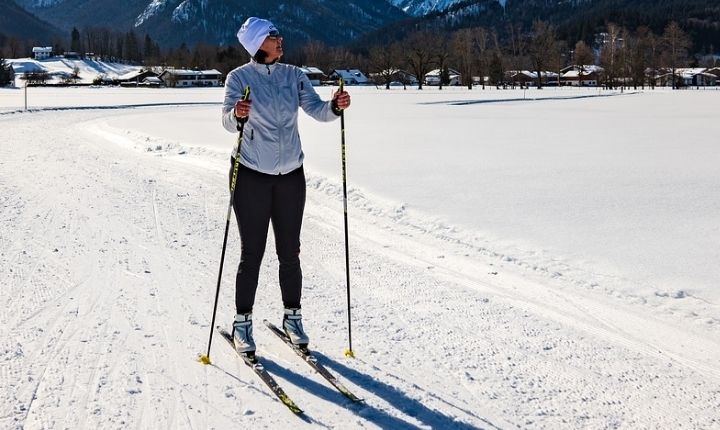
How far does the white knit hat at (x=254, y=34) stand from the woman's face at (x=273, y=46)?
0.03 metres

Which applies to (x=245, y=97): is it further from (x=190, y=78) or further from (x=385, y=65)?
(x=190, y=78)

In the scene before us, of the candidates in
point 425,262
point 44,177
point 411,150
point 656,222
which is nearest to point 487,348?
point 425,262

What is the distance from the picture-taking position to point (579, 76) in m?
118

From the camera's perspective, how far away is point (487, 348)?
14.2ft

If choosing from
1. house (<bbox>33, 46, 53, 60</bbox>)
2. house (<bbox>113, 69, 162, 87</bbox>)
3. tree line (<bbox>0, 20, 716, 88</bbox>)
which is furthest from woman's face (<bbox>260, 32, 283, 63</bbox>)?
house (<bbox>33, 46, 53, 60</bbox>)

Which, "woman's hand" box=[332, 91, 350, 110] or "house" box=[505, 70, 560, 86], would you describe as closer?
"woman's hand" box=[332, 91, 350, 110]

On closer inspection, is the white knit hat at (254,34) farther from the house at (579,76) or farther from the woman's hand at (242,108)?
the house at (579,76)

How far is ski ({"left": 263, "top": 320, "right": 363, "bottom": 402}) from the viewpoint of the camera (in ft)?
12.0

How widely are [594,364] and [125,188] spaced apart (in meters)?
8.71

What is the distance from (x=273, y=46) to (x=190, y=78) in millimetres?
119270

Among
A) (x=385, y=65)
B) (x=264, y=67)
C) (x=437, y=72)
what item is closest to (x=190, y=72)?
(x=385, y=65)

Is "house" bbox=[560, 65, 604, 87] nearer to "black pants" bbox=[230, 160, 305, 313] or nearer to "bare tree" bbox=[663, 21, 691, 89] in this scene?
"bare tree" bbox=[663, 21, 691, 89]

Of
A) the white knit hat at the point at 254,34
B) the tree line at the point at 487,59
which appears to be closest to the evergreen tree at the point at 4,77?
the tree line at the point at 487,59

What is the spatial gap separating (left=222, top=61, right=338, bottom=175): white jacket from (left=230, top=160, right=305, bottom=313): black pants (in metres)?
0.09
